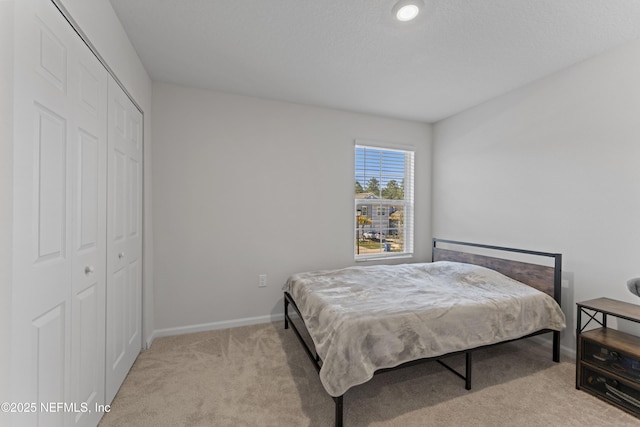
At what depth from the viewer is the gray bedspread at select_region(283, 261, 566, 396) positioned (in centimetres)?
164

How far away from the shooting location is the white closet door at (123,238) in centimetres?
178

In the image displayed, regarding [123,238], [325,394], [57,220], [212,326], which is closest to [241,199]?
[123,238]

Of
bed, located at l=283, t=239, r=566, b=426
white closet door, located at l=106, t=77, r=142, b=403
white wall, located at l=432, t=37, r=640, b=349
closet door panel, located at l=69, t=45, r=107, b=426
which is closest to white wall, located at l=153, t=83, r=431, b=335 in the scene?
white closet door, located at l=106, t=77, r=142, b=403

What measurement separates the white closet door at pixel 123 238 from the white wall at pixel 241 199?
41 centimetres

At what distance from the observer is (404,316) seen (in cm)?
181

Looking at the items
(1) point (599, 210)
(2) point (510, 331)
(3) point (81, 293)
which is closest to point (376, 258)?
(2) point (510, 331)

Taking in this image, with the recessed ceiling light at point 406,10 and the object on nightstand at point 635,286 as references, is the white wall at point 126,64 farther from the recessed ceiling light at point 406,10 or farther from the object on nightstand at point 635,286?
the object on nightstand at point 635,286

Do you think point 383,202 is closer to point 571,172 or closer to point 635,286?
point 571,172

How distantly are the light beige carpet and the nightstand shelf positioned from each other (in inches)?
3.5

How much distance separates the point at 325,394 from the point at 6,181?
2008mm

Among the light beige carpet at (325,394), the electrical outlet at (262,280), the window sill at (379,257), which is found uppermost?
the window sill at (379,257)

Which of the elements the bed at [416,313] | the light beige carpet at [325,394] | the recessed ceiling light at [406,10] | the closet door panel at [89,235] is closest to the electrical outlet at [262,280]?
the bed at [416,313]

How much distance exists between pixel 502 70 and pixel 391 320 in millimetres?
2436

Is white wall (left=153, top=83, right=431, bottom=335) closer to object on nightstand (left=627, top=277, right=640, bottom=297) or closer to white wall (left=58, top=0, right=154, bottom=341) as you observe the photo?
white wall (left=58, top=0, right=154, bottom=341)
